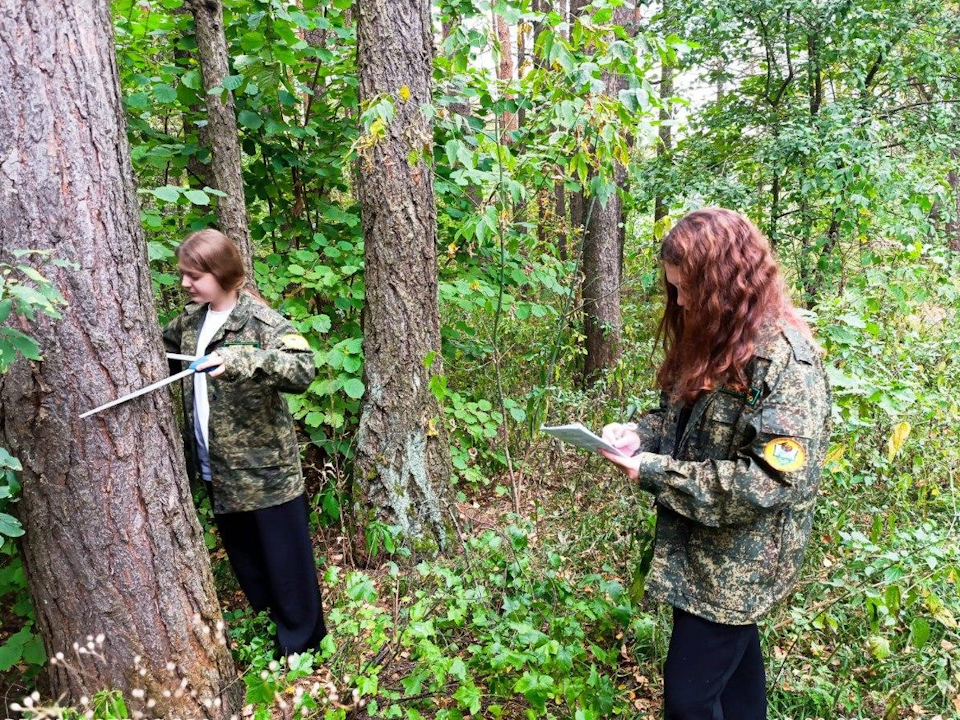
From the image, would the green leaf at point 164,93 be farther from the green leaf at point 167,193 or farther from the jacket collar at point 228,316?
the jacket collar at point 228,316

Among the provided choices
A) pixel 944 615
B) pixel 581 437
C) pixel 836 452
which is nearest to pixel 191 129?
pixel 581 437

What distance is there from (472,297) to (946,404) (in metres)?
2.57

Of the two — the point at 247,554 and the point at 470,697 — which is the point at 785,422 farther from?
the point at 247,554

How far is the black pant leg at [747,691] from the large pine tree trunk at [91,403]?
1.75m

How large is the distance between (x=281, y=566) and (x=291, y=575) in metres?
0.06

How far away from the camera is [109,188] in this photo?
6.43ft

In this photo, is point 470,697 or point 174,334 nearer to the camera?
point 470,697

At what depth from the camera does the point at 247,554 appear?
2.71 meters

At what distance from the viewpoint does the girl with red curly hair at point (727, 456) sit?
1.65 metres

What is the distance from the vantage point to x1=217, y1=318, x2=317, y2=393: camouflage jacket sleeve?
2256 millimetres

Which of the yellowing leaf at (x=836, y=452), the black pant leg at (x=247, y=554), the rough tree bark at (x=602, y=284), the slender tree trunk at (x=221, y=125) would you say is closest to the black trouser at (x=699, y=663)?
the yellowing leaf at (x=836, y=452)

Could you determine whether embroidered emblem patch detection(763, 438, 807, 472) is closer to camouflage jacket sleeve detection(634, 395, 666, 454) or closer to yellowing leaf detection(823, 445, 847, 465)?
camouflage jacket sleeve detection(634, 395, 666, 454)

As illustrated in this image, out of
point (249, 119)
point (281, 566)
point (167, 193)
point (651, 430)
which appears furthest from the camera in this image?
point (249, 119)

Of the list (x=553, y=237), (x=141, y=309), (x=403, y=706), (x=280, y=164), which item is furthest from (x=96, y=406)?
(x=553, y=237)
